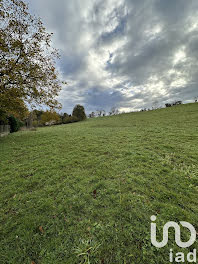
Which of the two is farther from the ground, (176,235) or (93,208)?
(93,208)

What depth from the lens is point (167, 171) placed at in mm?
3996

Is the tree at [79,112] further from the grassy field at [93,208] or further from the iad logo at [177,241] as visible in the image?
the iad logo at [177,241]

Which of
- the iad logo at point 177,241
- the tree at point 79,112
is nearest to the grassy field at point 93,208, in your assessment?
the iad logo at point 177,241

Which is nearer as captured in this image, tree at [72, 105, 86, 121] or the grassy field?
the grassy field

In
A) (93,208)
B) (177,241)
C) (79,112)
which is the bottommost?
(177,241)

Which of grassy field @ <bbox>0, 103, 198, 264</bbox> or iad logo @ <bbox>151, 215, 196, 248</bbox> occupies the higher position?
grassy field @ <bbox>0, 103, 198, 264</bbox>

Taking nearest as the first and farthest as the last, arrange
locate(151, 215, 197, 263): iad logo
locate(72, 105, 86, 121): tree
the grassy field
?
locate(151, 215, 197, 263): iad logo < the grassy field < locate(72, 105, 86, 121): tree

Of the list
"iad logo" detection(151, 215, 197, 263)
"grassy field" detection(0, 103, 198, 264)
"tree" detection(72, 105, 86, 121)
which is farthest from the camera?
"tree" detection(72, 105, 86, 121)

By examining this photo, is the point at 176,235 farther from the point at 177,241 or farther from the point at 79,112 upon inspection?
the point at 79,112

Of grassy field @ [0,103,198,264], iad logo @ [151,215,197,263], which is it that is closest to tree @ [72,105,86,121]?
grassy field @ [0,103,198,264]

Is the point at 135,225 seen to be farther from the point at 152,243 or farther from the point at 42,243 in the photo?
the point at 42,243

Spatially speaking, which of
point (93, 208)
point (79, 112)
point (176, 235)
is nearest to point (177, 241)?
point (176, 235)

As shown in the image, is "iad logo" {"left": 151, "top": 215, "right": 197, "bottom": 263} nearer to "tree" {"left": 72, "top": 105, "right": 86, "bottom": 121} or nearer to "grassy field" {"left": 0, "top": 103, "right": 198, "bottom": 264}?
"grassy field" {"left": 0, "top": 103, "right": 198, "bottom": 264}

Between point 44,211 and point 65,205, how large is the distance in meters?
0.53
